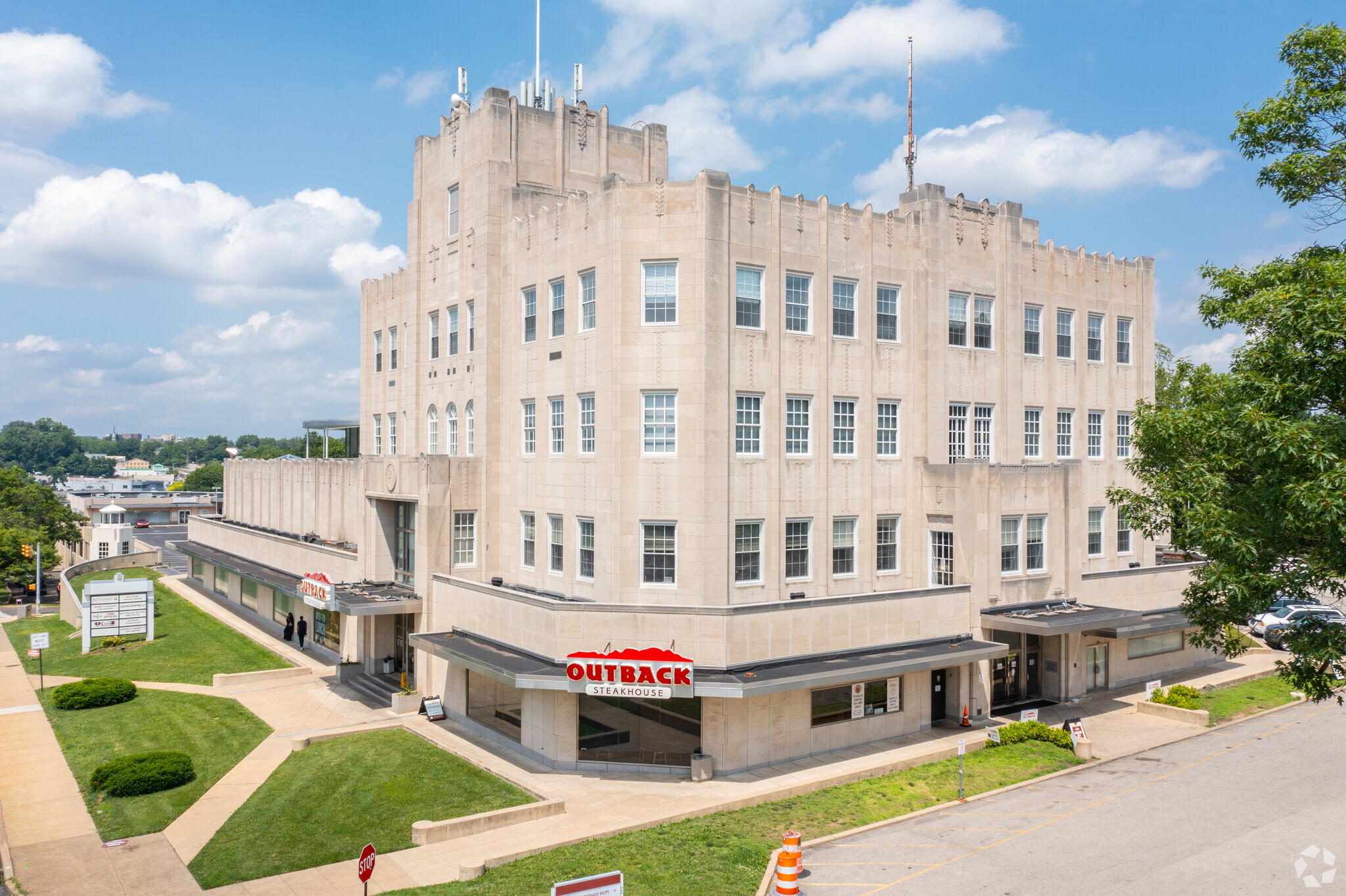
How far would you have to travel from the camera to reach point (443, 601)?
3447cm

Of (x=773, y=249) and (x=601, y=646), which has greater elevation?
(x=773, y=249)

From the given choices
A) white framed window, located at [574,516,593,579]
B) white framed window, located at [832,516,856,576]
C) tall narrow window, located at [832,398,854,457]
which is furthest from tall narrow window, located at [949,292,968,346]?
white framed window, located at [574,516,593,579]

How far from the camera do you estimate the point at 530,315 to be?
113 feet

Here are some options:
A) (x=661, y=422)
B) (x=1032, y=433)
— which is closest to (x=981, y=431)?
(x=1032, y=433)

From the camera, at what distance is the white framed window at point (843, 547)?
32.4 metres

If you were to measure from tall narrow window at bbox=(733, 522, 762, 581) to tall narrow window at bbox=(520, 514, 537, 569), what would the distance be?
8.63m

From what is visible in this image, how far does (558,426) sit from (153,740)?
17.8m

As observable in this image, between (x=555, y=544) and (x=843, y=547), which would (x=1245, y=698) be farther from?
(x=555, y=544)

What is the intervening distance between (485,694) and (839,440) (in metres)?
16.0

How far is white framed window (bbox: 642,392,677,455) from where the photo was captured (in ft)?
97.0

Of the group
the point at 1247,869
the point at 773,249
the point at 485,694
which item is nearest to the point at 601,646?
the point at 485,694

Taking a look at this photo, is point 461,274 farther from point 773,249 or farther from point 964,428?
point 964,428

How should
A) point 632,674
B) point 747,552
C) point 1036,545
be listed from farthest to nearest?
point 1036,545, point 747,552, point 632,674

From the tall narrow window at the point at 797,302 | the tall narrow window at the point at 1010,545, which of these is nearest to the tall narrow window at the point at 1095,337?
the tall narrow window at the point at 1010,545
